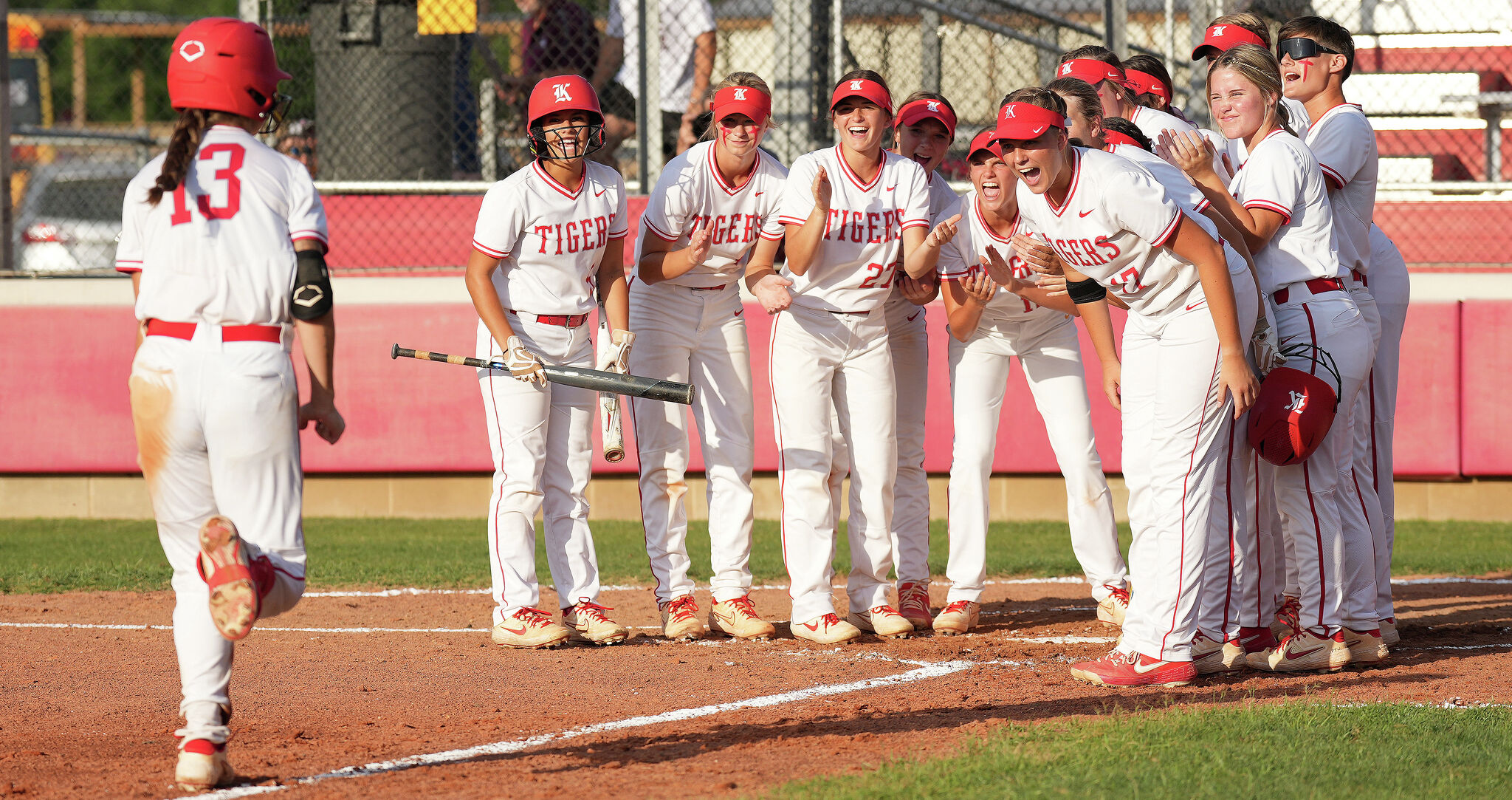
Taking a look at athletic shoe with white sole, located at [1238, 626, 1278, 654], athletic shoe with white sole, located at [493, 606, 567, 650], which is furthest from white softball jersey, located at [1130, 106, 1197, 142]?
athletic shoe with white sole, located at [493, 606, 567, 650]

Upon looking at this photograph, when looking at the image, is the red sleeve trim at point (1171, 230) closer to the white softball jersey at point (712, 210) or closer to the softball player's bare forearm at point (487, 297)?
the white softball jersey at point (712, 210)

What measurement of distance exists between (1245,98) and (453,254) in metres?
6.89

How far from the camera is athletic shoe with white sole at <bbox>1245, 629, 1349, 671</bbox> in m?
5.35

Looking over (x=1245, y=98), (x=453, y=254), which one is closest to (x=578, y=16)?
(x=453, y=254)

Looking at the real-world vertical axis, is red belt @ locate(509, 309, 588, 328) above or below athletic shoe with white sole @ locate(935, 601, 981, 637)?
above

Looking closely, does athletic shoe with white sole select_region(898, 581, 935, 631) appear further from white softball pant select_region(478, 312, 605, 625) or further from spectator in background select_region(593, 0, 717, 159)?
spectator in background select_region(593, 0, 717, 159)

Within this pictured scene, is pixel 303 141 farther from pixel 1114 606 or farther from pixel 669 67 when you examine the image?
pixel 1114 606

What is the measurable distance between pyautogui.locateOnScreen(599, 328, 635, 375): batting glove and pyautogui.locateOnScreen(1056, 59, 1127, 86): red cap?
2182mm

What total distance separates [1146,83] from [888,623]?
2.70 m

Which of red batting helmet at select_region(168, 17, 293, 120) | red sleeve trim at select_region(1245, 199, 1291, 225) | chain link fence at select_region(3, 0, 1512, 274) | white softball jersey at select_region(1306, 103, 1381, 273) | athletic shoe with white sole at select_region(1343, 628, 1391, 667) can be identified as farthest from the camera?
chain link fence at select_region(3, 0, 1512, 274)

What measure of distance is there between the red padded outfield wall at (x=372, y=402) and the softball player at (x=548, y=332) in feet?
12.6

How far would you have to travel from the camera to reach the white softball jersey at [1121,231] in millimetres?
4762

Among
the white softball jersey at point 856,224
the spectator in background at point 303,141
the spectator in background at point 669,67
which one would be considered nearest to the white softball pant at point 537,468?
the white softball jersey at point 856,224

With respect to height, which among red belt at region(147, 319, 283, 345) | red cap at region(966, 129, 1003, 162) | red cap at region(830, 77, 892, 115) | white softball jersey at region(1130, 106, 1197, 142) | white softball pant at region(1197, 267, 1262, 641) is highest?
red cap at region(830, 77, 892, 115)
